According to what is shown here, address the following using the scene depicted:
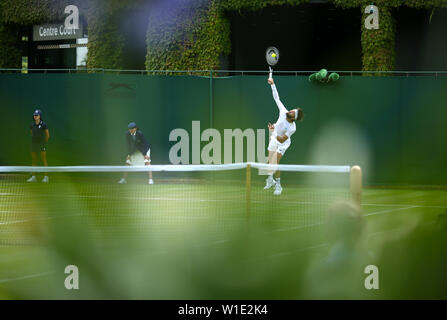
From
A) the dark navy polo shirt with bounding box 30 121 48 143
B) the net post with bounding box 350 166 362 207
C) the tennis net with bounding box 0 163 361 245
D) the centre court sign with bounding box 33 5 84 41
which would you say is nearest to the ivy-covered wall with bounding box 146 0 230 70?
the centre court sign with bounding box 33 5 84 41

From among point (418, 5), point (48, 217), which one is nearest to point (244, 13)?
point (418, 5)

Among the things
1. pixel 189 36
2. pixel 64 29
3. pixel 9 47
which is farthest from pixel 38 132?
pixel 9 47

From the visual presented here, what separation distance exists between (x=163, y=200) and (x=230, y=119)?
16.5ft

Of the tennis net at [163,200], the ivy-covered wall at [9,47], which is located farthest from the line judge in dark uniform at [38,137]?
the ivy-covered wall at [9,47]

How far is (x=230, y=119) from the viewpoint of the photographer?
18.5m

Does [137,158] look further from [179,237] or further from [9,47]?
[9,47]

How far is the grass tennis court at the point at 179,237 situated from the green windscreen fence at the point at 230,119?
1.44 m

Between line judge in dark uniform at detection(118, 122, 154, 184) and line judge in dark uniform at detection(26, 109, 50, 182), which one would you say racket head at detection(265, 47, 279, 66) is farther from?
line judge in dark uniform at detection(26, 109, 50, 182)

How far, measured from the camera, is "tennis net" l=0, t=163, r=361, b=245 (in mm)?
9523

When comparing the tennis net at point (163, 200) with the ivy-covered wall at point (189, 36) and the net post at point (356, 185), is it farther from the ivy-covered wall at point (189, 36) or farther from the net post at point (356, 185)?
the ivy-covered wall at point (189, 36)

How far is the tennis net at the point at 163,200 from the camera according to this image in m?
9.52
